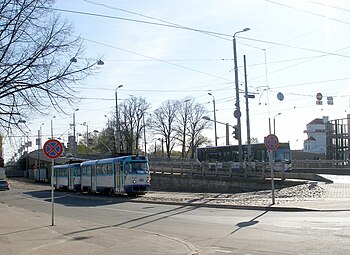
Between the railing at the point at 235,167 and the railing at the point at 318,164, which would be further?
the railing at the point at 318,164

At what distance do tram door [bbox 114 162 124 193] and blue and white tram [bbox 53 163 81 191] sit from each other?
37.4 feet

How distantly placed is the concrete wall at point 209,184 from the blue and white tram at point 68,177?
9144 millimetres

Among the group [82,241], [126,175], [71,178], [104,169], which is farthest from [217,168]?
[82,241]

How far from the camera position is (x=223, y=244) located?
11.9 m

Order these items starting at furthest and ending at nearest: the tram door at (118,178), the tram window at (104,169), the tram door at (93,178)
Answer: the tram door at (93,178), the tram window at (104,169), the tram door at (118,178)

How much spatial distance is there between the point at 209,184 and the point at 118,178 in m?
9.92

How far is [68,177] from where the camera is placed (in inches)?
1987

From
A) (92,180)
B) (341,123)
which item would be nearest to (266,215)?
(92,180)

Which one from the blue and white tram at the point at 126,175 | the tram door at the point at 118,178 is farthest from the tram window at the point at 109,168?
the tram door at the point at 118,178

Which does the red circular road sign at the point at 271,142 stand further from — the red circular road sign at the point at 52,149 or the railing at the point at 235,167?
the railing at the point at 235,167

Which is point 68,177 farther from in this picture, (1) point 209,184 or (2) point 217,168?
(2) point 217,168

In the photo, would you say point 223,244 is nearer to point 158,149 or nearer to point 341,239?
point 341,239

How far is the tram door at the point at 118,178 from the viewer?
34.9 meters

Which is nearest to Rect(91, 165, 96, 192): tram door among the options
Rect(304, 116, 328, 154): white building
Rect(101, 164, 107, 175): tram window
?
Rect(101, 164, 107, 175): tram window
